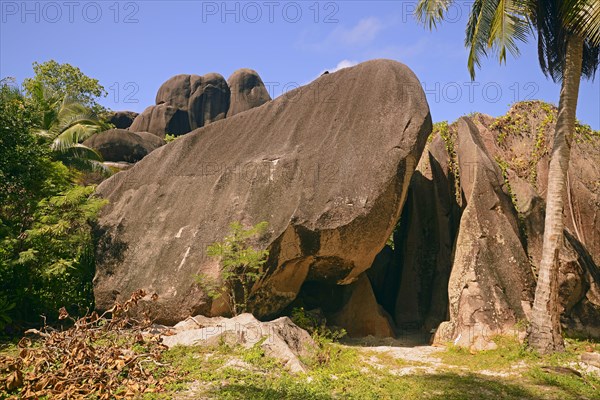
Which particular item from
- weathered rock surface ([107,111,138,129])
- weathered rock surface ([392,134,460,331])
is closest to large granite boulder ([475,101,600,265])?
weathered rock surface ([392,134,460,331])

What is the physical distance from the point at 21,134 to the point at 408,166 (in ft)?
29.5

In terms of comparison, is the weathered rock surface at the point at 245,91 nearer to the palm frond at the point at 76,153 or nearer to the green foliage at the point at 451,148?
the palm frond at the point at 76,153

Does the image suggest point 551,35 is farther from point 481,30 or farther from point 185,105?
point 185,105

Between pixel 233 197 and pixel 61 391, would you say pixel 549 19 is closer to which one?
pixel 233 197

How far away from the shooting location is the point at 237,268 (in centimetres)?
1127

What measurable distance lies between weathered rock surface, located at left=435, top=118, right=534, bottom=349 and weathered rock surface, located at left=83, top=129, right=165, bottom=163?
61.1 ft

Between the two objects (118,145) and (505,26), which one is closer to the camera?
(505,26)

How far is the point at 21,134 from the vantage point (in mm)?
12039

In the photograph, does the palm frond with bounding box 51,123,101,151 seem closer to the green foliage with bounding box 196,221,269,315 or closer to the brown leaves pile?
the green foliage with bounding box 196,221,269,315

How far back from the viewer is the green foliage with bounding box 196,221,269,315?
10.8 meters

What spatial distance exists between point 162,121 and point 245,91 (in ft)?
23.3

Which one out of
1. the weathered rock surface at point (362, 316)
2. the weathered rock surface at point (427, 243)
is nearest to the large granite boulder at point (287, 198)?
the weathered rock surface at point (362, 316)

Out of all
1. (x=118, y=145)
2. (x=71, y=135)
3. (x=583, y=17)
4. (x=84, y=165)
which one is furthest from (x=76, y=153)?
(x=583, y=17)

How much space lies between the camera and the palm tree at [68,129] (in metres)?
17.9
